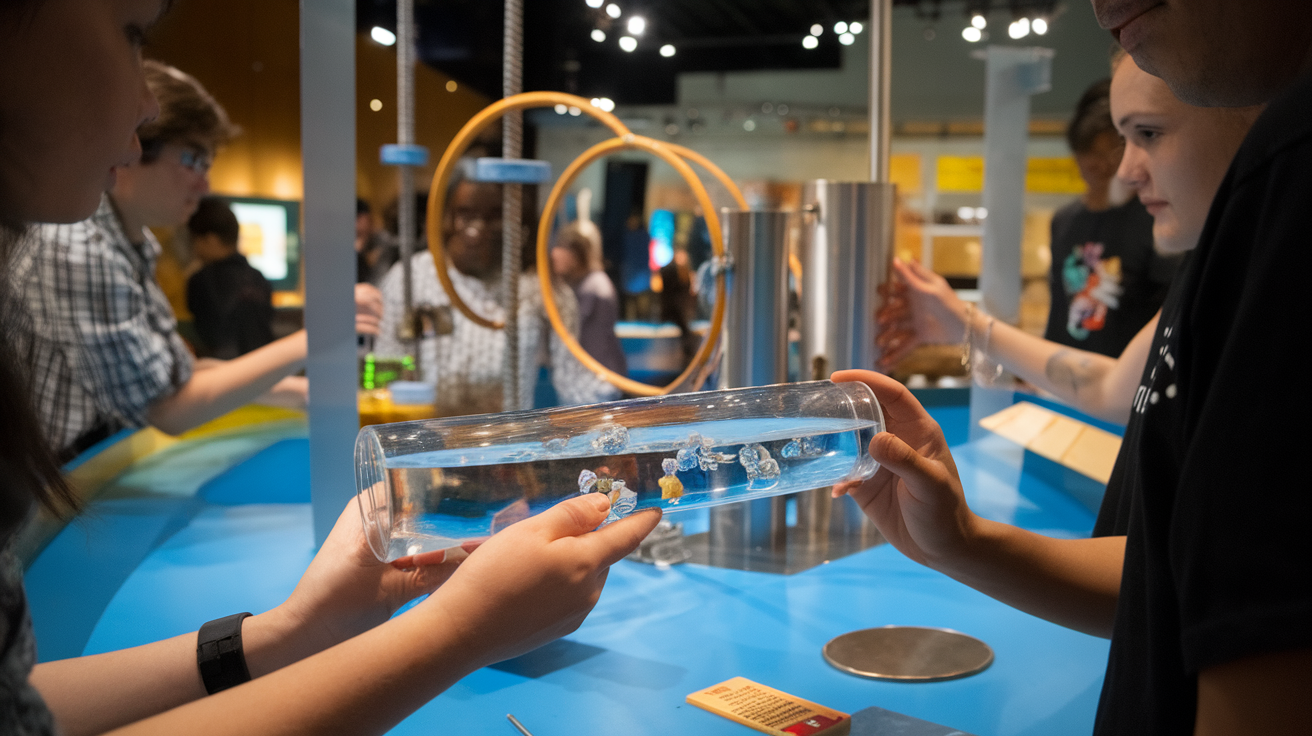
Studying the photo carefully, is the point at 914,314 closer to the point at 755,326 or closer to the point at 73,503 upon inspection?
the point at 755,326

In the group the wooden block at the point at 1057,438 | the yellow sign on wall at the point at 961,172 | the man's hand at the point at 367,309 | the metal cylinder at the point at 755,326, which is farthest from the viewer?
the yellow sign on wall at the point at 961,172

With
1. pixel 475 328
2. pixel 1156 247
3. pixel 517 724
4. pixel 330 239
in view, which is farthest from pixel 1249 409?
pixel 475 328

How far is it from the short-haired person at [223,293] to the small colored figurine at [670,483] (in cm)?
305

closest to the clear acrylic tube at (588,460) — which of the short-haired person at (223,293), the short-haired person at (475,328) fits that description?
the short-haired person at (475,328)

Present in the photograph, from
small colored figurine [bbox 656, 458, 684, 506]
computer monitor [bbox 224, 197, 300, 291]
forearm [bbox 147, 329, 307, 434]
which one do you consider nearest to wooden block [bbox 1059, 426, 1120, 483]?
small colored figurine [bbox 656, 458, 684, 506]

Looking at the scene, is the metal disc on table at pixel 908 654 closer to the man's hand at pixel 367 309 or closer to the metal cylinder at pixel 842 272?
the metal cylinder at pixel 842 272

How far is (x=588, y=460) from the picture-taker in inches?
26.4

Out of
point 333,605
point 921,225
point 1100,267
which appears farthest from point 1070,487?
point 921,225

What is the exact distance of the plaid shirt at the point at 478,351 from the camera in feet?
6.23

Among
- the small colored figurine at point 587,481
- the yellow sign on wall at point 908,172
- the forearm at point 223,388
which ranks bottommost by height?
the forearm at point 223,388

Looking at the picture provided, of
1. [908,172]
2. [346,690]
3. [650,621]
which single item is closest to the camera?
[346,690]

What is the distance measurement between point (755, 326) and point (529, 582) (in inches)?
30.5

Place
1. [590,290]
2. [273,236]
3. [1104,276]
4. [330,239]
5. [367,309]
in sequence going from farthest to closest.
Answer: [273,236] < [590,290] < [1104,276] < [367,309] < [330,239]

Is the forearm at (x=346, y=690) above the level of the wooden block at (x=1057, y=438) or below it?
above
